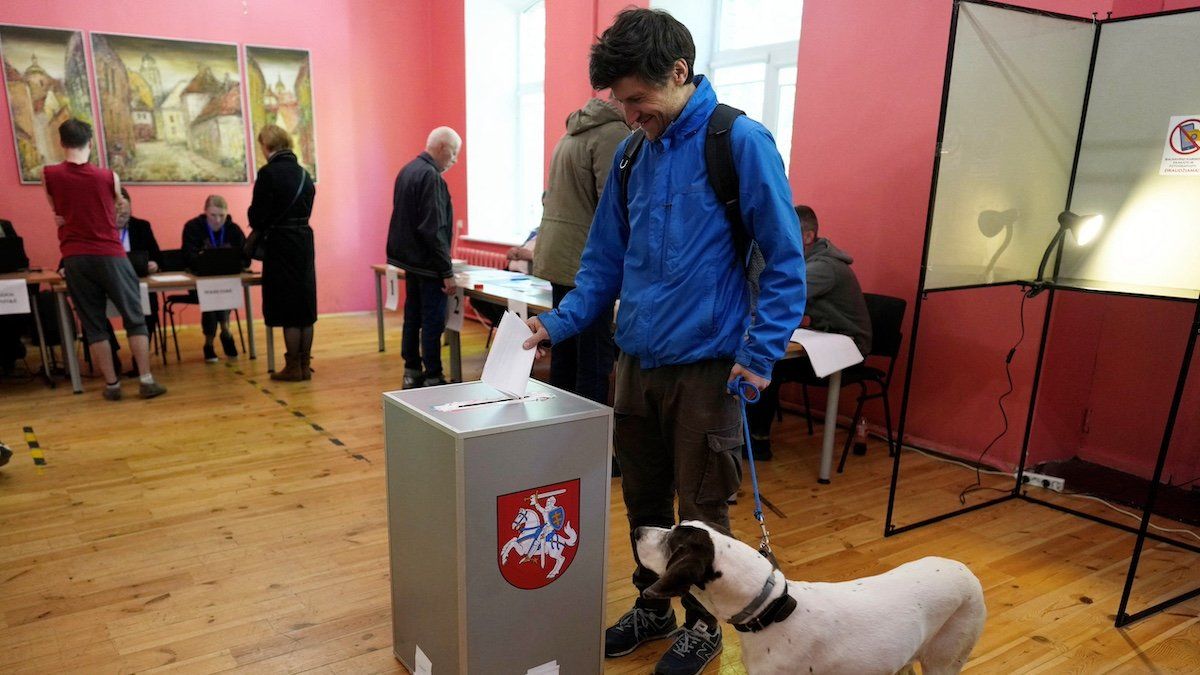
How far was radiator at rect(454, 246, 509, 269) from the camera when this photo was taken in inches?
253

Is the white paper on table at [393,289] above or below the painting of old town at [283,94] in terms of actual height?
below

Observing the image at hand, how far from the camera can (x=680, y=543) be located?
1.44 meters

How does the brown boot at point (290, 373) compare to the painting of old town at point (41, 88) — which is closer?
the brown boot at point (290, 373)

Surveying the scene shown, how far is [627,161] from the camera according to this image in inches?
70.6

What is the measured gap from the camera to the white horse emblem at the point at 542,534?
1616mm

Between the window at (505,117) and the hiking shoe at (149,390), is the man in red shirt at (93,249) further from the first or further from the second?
the window at (505,117)

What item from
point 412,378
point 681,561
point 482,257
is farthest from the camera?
point 482,257

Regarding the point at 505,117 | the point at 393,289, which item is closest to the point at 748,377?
the point at 393,289

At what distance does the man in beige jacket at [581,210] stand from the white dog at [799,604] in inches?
62.6

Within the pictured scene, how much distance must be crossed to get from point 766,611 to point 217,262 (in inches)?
180

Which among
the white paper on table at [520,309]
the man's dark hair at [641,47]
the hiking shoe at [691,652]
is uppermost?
the man's dark hair at [641,47]

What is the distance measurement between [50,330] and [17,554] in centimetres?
300

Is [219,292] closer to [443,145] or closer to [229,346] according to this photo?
[229,346]

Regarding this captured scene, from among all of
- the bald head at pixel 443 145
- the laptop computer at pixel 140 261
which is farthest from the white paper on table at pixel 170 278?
the bald head at pixel 443 145
